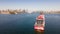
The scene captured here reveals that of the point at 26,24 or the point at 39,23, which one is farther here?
the point at 26,24

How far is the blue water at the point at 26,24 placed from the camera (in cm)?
303

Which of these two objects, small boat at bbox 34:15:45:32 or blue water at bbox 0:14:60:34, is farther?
blue water at bbox 0:14:60:34

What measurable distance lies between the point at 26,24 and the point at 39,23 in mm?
314

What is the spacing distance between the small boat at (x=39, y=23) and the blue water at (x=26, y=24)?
0.07m

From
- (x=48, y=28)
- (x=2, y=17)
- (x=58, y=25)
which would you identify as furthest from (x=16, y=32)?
(x=58, y=25)

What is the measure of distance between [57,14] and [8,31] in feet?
3.65

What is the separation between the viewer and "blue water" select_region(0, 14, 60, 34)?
3029 millimetres

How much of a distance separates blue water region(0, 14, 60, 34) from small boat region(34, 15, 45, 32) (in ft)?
0.22

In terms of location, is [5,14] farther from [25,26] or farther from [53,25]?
[53,25]

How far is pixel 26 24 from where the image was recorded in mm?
3148

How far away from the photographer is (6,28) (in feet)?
10.4

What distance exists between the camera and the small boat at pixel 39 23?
2.92m

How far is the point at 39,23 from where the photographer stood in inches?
118

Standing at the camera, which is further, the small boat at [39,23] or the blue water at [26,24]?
the blue water at [26,24]
